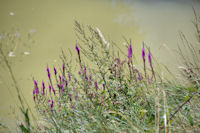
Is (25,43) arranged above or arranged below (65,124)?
above

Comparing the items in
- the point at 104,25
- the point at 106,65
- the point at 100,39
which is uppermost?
the point at 104,25

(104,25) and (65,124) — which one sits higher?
(104,25)

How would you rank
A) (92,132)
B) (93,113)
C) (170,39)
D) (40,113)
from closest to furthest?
(92,132), (93,113), (40,113), (170,39)

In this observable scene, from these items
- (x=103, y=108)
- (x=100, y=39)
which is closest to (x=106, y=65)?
(x=100, y=39)

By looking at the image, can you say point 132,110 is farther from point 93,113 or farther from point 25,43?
point 25,43

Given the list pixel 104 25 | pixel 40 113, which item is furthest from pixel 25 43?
pixel 40 113

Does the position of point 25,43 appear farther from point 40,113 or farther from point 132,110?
point 132,110

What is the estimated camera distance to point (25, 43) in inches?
165

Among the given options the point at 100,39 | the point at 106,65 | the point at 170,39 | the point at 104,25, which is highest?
the point at 104,25

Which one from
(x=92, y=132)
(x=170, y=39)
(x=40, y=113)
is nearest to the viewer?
(x=92, y=132)

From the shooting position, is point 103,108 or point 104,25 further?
point 104,25

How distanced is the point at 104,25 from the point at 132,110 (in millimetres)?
3429

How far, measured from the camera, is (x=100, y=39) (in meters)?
1.11

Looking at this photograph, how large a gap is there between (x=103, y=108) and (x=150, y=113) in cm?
26
